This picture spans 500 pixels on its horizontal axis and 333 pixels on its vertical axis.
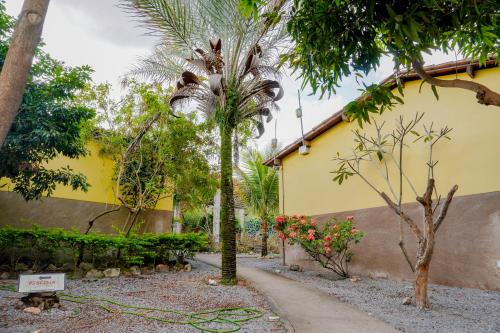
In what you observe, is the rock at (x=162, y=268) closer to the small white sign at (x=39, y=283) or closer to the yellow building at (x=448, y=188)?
→ the small white sign at (x=39, y=283)

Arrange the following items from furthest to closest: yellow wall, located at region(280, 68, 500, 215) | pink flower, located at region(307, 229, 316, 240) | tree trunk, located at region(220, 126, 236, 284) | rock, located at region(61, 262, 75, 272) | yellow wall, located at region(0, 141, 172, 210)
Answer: yellow wall, located at region(0, 141, 172, 210)
pink flower, located at region(307, 229, 316, 240)
rock, located at region(61, 262, 75, 272)
tree trunk, located at region(220, 126, 236, 284)
yellow wall, located at region(280, 68, 500, 215)

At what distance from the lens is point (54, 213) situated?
10.6 metres

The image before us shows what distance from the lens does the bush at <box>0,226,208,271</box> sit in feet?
25.9

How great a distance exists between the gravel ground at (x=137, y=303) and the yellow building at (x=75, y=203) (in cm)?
331

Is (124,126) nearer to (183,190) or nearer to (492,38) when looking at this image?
(183,190)

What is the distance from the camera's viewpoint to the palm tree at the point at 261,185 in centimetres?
1658

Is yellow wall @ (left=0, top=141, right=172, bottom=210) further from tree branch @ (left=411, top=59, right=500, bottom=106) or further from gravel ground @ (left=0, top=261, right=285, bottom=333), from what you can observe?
tree branch @ (left=411, top=59, right=500, bottom=106)

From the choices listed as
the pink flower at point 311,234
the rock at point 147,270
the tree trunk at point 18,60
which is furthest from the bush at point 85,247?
the tree trunk at point 18,60

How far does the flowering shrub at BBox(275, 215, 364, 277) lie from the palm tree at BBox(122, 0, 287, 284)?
259 centimetres

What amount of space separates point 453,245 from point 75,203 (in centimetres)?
1132

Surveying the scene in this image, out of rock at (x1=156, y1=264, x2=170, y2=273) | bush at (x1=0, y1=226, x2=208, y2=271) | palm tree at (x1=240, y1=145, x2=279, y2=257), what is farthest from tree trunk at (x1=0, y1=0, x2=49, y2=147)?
palm tree at (x1=240, y1=145, x2=279, y2=257)

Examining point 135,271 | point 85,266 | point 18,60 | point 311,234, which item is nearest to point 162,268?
point 135,271

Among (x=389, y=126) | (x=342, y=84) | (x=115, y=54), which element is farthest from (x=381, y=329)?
(x=115, y=54)

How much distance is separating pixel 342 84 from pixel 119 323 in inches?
178
